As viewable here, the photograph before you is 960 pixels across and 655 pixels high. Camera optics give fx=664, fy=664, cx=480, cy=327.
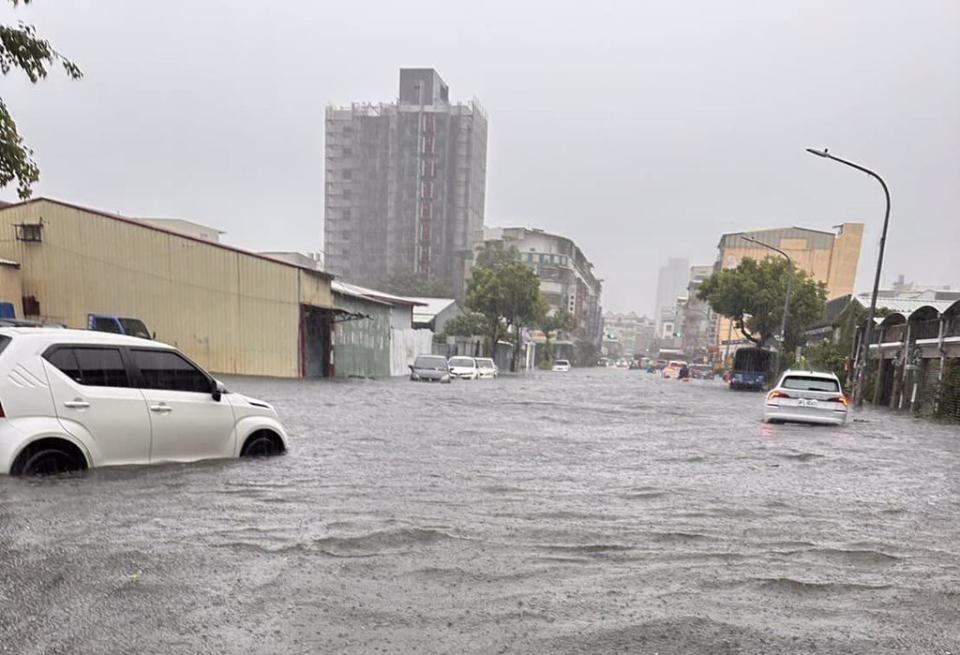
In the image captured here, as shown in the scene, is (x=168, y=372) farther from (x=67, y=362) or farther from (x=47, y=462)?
(x=47, y=462)

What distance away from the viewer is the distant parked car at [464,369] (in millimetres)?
38188

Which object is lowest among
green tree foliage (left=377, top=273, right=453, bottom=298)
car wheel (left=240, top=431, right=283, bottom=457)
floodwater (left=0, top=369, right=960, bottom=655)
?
floodwater (left=0, top=369, right=960, bottom=655)

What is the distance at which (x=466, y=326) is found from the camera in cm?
5488

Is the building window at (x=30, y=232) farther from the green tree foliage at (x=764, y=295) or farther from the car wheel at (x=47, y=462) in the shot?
the green tree foliage at (x=764, y=295)

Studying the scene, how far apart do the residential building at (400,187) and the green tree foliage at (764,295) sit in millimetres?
51567

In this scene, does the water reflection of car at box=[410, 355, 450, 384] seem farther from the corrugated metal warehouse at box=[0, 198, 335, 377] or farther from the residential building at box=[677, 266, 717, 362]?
the residential building at box=[677, 266, 717, 362]

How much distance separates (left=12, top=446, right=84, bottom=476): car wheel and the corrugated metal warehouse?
21665 mm

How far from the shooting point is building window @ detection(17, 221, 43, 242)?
26781mm

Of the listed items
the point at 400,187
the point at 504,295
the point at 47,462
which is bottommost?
the point at 47,462

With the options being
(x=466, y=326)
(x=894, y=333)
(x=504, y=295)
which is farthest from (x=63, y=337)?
(x=466, y=326)

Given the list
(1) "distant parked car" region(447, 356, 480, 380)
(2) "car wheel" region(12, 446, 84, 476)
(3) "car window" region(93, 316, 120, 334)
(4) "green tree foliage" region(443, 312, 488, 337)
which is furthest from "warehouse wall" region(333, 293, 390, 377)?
(2) "car wheel" region(12, 446, 84, 476)

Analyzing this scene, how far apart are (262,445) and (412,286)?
71211 mm

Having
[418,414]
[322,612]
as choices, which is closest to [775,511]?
[322,612]

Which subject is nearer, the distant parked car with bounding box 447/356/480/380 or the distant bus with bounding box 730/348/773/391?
the distant parked car with bounding box 447/356/480/380
